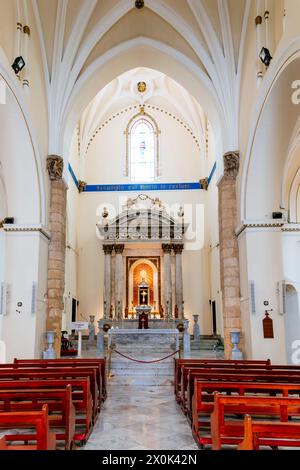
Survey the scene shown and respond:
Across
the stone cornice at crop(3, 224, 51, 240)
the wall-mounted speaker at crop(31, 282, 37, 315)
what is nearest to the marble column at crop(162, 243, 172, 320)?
the wall-mounted speaker at crop(31, 282, 37, 315)

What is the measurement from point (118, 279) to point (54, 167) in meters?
9.60

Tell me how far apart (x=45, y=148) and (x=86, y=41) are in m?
3.64

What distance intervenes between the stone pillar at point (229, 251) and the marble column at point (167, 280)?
8.45 metres

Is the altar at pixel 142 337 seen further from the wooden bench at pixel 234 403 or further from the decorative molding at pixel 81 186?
the wooden bench at pixel 234 403

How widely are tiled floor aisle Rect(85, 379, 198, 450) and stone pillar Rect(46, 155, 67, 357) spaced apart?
13.1 feet

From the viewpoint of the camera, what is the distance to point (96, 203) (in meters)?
23.1

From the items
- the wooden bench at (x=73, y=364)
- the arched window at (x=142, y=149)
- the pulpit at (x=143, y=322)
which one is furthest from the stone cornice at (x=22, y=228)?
the arched window at (x=142, y=149)

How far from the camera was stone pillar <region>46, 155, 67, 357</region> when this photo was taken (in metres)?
12.5

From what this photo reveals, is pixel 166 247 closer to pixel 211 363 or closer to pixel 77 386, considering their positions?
pixel 211 363

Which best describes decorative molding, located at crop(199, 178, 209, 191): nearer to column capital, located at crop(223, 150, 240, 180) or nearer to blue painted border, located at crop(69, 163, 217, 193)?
blue painted border, located at crop(69, 163, 217, 193)

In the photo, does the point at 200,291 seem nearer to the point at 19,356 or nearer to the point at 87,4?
the point at 19,356
